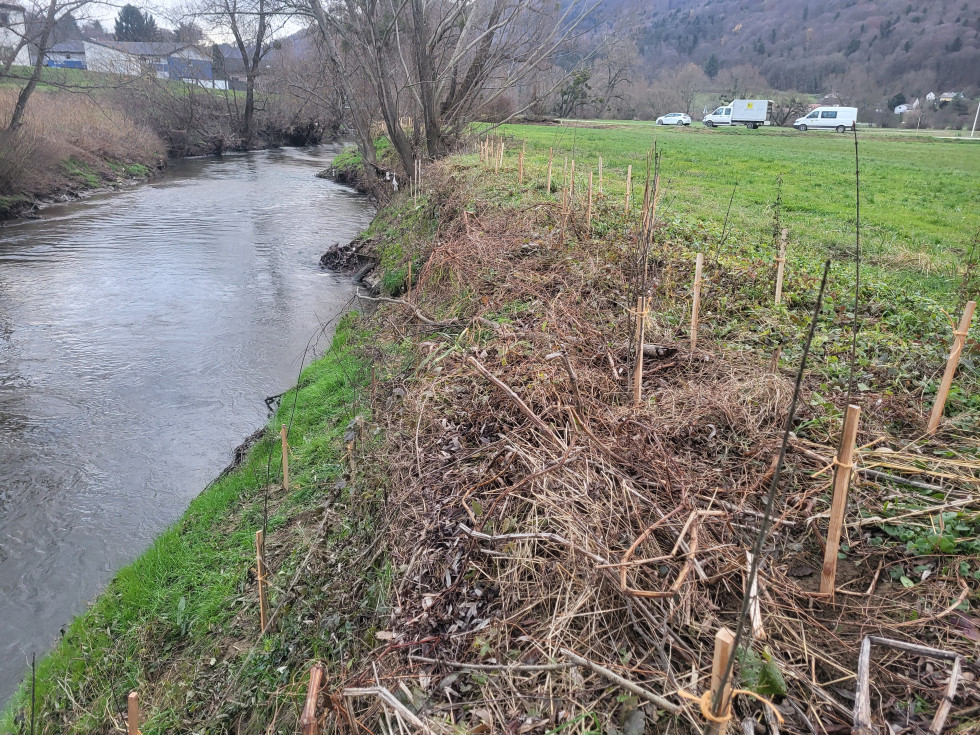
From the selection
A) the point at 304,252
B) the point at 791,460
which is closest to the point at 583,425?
the point at 791,460

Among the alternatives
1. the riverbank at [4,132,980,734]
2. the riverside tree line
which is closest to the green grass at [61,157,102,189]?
the riverside tree line

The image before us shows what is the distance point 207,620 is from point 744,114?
51486mm

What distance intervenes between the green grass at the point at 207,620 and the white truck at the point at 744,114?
4859 cm

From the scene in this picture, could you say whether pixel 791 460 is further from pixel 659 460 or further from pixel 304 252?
pixel 304 252

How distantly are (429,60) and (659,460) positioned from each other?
16936mm

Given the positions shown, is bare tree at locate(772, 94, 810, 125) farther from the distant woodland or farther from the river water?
the river water

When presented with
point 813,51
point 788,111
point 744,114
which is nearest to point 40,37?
point 744,114

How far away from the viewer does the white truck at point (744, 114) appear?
45.8 m

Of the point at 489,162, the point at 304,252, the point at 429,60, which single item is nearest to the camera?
the point at 489,162

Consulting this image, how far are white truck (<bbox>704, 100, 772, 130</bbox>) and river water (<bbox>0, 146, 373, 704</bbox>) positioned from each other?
36.5 meters

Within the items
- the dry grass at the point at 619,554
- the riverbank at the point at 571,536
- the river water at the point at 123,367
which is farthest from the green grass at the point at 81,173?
the dry grass at the point at 619,554

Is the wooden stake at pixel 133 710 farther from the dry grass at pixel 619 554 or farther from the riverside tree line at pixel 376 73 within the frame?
the riverside tree line at pixel 376 73

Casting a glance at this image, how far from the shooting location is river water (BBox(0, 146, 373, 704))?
5914mm

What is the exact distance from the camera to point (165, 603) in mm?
4871
